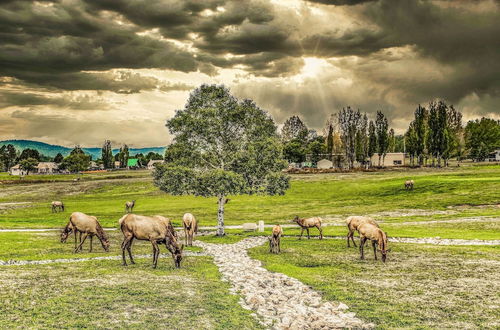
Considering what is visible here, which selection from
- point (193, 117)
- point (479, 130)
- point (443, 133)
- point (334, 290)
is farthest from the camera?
point (479, 130)

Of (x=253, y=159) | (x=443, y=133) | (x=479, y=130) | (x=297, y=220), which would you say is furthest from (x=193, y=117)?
(x=479, y=130)

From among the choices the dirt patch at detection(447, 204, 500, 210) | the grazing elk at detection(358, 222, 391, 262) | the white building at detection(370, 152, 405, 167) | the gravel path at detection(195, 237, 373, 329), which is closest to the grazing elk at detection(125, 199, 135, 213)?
the gravel path at detection(195, 237, 373, 329)

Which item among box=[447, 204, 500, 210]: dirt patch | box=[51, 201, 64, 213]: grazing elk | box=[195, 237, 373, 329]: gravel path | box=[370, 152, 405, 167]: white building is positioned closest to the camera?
box=[195, 237, 373, 329]: gravel path

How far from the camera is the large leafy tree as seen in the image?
39156 millimetres

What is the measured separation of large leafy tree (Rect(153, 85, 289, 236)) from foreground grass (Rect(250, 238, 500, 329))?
1133cm

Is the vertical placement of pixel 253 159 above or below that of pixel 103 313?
above

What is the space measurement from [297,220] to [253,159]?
733cm

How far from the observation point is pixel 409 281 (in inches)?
742

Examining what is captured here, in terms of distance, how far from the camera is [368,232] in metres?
24.6

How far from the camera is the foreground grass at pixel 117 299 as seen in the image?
1284cm

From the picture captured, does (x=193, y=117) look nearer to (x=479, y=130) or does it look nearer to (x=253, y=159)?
(x=253, y=159)

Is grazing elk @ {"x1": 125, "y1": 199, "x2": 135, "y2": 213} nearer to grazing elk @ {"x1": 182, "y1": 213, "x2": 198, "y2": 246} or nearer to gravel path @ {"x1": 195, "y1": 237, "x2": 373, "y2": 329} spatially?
grazing elk @ {"x1": 182, "y1": 213, "x2": 198, "y2": 246}

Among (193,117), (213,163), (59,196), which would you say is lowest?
(59,196)

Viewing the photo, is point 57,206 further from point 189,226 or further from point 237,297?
point 237,297
